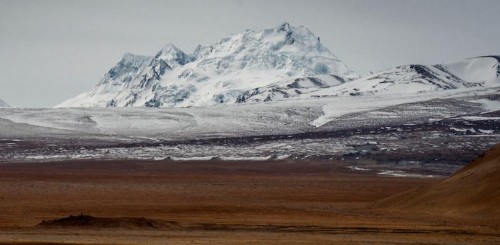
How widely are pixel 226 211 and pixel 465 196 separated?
12844 mm

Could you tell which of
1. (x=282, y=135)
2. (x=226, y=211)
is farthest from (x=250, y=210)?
(x=282, y=135)

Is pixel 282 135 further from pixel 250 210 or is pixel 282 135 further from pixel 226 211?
pixel 226 211

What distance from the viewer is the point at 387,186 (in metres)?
77.9

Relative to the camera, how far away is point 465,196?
46094mm

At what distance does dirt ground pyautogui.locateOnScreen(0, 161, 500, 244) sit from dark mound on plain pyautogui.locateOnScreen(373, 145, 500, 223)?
1.71 meters

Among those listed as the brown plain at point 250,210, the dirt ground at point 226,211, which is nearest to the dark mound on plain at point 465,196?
the brown plain at point 250,210

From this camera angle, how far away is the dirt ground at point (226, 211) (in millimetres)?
31219

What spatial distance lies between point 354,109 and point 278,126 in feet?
87.2

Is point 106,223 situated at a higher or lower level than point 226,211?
higher

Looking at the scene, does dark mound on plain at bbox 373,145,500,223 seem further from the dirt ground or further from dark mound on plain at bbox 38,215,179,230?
dark mound on plain at bbox 38,215,179,230

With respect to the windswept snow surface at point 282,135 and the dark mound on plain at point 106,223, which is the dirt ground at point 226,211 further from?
the windswept snow surface at point 282,135

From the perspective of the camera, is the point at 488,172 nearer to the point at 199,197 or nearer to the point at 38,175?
the point at 199,197

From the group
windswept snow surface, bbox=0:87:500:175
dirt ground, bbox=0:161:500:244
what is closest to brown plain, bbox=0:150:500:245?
dirt ground, bbox=0:161:500:244

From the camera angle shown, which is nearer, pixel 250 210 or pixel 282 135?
pixel 250 210
